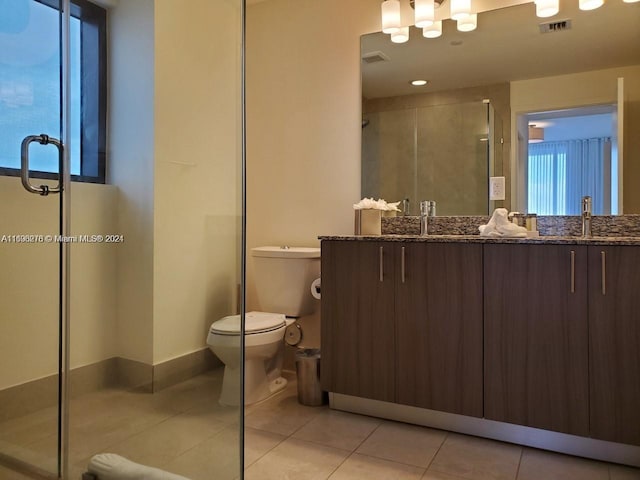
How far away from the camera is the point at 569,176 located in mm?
2230

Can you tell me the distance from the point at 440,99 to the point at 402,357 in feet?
4.53

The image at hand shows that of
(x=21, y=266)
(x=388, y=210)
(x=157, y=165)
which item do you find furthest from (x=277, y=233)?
(x=21, y=266)

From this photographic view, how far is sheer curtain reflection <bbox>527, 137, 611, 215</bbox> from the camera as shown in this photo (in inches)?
86.4

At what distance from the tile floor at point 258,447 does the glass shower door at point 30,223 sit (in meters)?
0.11

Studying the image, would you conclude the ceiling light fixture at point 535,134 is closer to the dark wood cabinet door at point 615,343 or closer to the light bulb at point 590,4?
the light bulb at point 590,4

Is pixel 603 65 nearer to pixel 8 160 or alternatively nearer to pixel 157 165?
pixel 157 165

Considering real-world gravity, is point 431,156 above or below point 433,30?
below

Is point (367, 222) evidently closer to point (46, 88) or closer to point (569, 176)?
point (569, 176)

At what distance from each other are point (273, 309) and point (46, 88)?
4.96ft

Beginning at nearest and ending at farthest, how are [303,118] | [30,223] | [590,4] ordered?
[30,223]
[590,4]
[303,118]

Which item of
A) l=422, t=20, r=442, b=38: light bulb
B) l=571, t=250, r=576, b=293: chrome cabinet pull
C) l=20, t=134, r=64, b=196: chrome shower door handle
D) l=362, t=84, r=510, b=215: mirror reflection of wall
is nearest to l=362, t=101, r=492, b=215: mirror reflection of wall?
A: l=362, t=84, r=510, b=215: mirror reflection of wall

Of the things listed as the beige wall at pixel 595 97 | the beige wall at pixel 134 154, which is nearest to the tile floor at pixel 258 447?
the beige wall at pixel 134 154

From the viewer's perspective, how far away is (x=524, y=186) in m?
2.34

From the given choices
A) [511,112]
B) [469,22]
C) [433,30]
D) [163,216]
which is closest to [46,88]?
[163,216]
